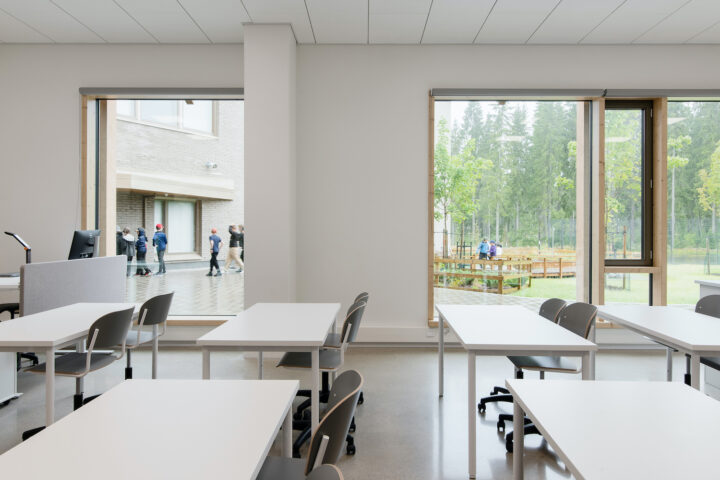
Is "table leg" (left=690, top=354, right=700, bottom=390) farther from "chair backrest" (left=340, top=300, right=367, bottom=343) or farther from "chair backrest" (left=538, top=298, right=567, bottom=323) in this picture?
"chair backrest" (left=340, top=300, right=367, bottom=343)

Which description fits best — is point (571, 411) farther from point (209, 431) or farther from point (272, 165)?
point (272, 165)

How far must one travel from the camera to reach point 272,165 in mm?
4410

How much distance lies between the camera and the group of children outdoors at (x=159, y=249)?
5.81 meters

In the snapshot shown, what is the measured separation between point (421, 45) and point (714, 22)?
2.95 metres

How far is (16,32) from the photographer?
4566 mm

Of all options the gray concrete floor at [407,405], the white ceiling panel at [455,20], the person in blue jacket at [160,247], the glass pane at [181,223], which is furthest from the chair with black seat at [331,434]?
the glass pane at [181,223]

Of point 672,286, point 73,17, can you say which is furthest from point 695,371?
point 73,17

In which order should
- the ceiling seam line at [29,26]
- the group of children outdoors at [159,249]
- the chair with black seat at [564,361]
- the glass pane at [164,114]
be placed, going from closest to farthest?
the chair with black seat at [564,361]
the ceiling seam line at [29,26]
the group of children outdoors at [159,249]
the glass pane at [164,114]

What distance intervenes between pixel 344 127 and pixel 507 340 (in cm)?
335

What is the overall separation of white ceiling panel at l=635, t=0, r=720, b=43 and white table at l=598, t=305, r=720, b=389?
9.78 feet

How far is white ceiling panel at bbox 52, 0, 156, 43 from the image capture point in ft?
13.2

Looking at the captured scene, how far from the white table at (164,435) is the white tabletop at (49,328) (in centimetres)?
100

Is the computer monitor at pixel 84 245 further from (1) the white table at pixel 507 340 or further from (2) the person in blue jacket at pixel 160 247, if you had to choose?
(1) the white table at pixel 507 340

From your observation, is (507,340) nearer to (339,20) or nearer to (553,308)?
(553,308)
